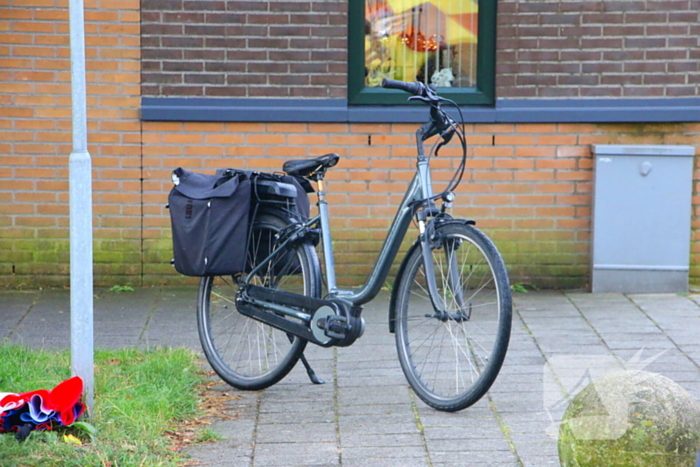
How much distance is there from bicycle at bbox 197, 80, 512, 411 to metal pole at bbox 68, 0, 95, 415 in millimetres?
981

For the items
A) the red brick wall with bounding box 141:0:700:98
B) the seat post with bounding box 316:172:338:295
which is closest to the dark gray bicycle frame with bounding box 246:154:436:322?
the seat post with bounding box 316:172:338:295

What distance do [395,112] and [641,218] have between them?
1911 millimetres

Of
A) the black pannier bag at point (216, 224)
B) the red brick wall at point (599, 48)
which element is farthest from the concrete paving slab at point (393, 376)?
the red brick wall at point (599, 48)

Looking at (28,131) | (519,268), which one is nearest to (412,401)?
(519,268)

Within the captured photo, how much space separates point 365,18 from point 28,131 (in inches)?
102

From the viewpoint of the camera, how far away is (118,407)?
164 inches

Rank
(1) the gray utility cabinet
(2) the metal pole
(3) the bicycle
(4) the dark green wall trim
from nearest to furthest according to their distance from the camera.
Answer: (2) the metal pole, (3) the bicycle, (1) the gray utility cabinet, (4) the dark green wall trim

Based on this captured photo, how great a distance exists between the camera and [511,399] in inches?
181

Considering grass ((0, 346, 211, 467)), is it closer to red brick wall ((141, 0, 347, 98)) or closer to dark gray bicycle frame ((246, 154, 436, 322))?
dark gray bicycle frame ((246, 154, 436, 322))

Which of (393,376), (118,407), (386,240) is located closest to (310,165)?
(386,240)

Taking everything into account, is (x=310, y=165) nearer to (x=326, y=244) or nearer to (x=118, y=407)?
(x=326, y=244)

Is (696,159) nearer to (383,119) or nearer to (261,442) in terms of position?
(383,119)

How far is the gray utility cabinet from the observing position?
22.6ft

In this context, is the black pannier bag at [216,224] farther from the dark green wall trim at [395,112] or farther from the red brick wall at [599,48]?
the red brick wall at [599,48]
